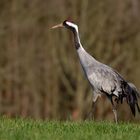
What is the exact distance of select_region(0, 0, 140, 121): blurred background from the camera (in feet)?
77.0

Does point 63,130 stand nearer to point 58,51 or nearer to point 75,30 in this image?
point 75,30

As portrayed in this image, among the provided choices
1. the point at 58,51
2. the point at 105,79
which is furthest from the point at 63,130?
the point at 58,51

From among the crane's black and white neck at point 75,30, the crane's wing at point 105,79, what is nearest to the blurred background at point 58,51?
the crane's black and white neck at point 75,30

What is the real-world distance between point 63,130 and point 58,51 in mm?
15341

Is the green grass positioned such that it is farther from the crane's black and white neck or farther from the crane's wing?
the crane's black and white neck

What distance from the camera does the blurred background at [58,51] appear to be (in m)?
23.5

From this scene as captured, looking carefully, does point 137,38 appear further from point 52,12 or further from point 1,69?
point 1,69

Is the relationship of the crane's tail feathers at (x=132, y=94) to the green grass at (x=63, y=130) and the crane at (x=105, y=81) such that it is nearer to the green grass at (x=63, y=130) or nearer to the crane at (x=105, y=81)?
the crane at (x=105, y=81)

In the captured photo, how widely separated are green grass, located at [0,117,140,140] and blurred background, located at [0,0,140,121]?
42.6ft

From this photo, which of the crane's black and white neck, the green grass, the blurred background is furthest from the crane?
the blurred background

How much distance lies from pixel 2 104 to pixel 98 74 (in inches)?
495

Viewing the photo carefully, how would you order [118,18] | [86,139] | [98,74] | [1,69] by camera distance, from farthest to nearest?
[118,18] → [1,69] → [98,74] → [86,139]

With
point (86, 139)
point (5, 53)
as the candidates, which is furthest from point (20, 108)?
point (86, 139)

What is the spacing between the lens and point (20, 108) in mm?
24625
